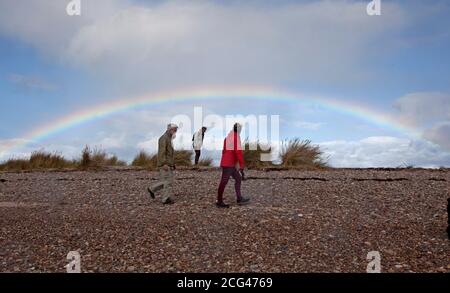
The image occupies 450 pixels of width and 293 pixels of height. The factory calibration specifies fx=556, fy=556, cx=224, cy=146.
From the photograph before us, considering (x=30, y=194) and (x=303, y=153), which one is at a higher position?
(x=303, y=153)

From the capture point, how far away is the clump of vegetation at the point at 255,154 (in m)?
19.9

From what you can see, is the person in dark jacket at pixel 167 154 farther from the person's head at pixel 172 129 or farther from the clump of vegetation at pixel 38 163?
the clump of vegetation at pixel 38 163

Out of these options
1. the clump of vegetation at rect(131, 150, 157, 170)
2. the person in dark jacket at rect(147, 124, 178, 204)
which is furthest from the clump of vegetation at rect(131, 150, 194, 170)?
the person in dark jacket at rect(147, 124, 178, 204)

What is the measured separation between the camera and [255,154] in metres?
20.5

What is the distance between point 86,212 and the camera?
12.1m

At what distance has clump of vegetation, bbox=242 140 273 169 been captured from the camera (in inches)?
785

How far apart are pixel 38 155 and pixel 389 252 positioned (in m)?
21.3

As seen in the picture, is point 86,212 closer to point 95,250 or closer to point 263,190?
point 95,250

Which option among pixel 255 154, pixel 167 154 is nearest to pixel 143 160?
pixel 255 154

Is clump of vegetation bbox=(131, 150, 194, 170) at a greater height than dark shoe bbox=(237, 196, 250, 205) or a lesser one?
greater

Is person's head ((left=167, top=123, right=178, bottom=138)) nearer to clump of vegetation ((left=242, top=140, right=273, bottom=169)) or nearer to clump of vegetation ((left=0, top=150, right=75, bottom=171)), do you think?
clump of vegetation ((left=242, top=140, right=273, bottom=169))

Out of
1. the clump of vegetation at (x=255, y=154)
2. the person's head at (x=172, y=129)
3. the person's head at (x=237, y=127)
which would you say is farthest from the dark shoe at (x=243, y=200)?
the clump of vegetation at (x=255, y=154)
